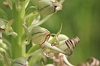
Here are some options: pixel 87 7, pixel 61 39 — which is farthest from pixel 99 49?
pixel 61 39

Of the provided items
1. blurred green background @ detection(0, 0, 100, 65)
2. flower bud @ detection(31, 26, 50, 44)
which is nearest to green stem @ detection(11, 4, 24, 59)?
flower bud @ detection(31, 26, 50, 44)

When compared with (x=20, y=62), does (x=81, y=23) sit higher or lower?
lower

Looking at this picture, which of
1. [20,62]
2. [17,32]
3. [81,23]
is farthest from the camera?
[81,23]

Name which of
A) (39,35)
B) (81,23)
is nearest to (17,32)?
(39,35)

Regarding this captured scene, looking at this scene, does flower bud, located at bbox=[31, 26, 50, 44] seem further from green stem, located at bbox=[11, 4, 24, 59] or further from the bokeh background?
the bokeh background

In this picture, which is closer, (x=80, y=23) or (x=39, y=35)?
(x=39, y=35)

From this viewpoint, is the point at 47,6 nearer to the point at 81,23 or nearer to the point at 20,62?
the point at 20,62

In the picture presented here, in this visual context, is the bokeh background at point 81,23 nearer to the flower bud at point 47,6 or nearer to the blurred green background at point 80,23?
the blurred green background at point 80,23

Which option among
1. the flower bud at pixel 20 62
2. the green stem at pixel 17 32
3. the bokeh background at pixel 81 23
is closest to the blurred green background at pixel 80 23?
the bokeh background at pixel 81 23
